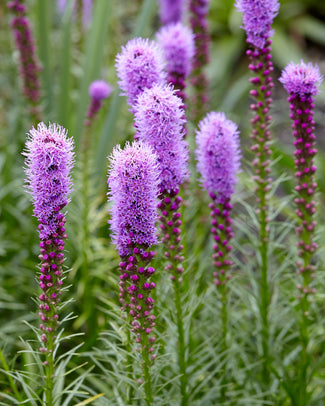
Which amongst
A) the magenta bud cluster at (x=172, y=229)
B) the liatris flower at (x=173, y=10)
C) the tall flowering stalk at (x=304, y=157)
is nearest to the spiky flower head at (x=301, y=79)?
the tall flowering stalk at (x=304, y=157)

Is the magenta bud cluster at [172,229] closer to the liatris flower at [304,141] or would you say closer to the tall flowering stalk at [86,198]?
the liatris flower at [304,141]

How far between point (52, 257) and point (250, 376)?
1328 mm

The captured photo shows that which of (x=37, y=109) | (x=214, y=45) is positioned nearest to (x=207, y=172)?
(x=37, y=109)

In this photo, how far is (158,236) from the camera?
237cm

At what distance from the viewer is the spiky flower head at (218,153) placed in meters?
2.10

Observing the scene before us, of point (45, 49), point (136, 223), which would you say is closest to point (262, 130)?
point (136, 223)

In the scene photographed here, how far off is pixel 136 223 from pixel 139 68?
613 mm

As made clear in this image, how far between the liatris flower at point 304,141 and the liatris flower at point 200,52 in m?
1.24

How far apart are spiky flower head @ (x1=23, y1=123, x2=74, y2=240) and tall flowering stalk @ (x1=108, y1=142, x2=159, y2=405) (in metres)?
0.14

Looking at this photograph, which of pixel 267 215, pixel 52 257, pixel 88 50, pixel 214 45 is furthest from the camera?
pixel 214 45

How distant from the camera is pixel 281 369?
2.71m

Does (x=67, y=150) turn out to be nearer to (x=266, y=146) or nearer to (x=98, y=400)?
(x=266, y=146)

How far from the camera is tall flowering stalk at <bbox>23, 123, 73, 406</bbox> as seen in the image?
1.60 metres

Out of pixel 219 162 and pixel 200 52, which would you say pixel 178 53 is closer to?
pixel 219 162
